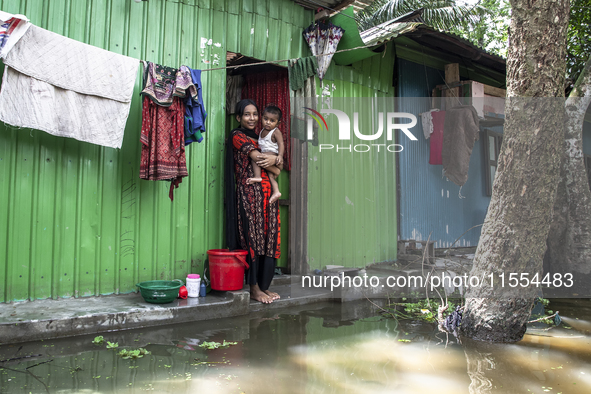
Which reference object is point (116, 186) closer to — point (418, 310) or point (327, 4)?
point (418, 310)

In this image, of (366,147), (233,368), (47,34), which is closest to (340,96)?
(366,147)

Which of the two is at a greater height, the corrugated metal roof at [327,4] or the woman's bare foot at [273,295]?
the corrugated metal roof at [327,4]

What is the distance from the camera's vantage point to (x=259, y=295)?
15.3ft

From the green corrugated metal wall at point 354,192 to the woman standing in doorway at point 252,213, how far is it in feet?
4.25

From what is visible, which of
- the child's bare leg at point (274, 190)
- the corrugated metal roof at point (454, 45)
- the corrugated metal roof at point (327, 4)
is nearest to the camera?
the child's bare leg at point (274, 190)

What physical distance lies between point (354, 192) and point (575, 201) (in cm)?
306

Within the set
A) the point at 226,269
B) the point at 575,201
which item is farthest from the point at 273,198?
the point at 575,201

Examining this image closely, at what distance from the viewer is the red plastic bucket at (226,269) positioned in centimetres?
439

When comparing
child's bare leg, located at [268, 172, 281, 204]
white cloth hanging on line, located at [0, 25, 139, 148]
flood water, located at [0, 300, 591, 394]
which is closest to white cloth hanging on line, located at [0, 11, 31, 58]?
white cloth hanging on line, located at [0, 25, 139, 148]

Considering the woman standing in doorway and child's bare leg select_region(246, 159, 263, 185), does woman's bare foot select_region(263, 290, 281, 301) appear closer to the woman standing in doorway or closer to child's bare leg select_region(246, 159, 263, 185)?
the woman standing in doorway

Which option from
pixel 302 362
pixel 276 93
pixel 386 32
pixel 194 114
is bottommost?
pixel 302 362

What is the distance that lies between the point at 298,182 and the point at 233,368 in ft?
10.9

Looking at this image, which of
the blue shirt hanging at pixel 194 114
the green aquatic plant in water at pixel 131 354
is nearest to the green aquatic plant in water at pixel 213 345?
the green aquatic plant in water at pixel 131 354

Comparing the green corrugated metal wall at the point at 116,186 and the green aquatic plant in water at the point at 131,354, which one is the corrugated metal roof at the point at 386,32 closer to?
the green corrugated metal wall at the point at 116,186
